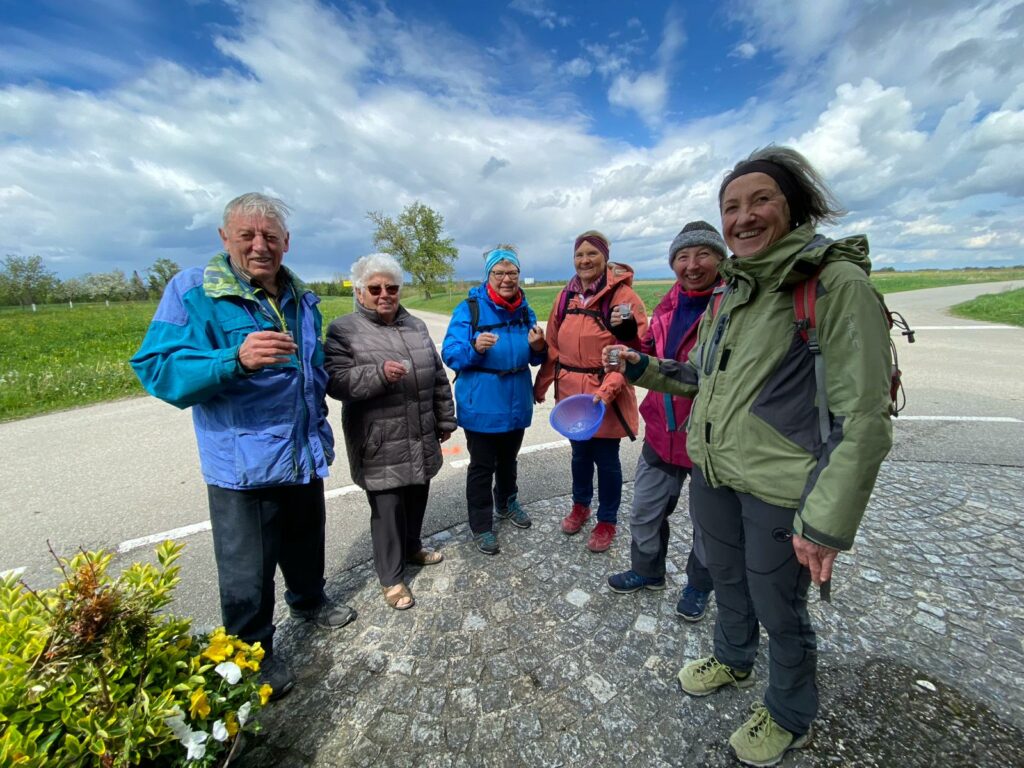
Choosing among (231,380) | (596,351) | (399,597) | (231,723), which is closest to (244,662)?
(231,723)

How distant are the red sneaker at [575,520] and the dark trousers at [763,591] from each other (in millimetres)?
1554

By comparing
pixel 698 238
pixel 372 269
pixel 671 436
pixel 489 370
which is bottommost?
pixel 671 436

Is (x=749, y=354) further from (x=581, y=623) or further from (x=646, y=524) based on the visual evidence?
(x=581, y=623)

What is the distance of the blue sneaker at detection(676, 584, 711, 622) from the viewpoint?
282cm

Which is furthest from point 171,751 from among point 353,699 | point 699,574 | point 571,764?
point 699,574

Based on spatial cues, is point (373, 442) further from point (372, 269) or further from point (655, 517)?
point (655, 517)

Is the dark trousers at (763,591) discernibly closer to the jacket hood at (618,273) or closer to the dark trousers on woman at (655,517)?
the dark trousers on woman at (655,517)

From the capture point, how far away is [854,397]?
4.87 ft

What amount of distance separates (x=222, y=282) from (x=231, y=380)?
0.49m

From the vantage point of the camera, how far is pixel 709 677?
2336 millimetres

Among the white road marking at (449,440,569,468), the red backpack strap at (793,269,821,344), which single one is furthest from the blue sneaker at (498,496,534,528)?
the red backpack strap at (793,269,821,344)

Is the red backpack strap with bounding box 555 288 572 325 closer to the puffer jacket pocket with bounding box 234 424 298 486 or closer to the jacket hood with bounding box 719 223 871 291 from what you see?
the jacket hood with bounding box 719 223 871 291

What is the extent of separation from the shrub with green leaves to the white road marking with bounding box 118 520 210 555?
8.43 feet

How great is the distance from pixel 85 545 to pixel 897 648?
578 centimetres
